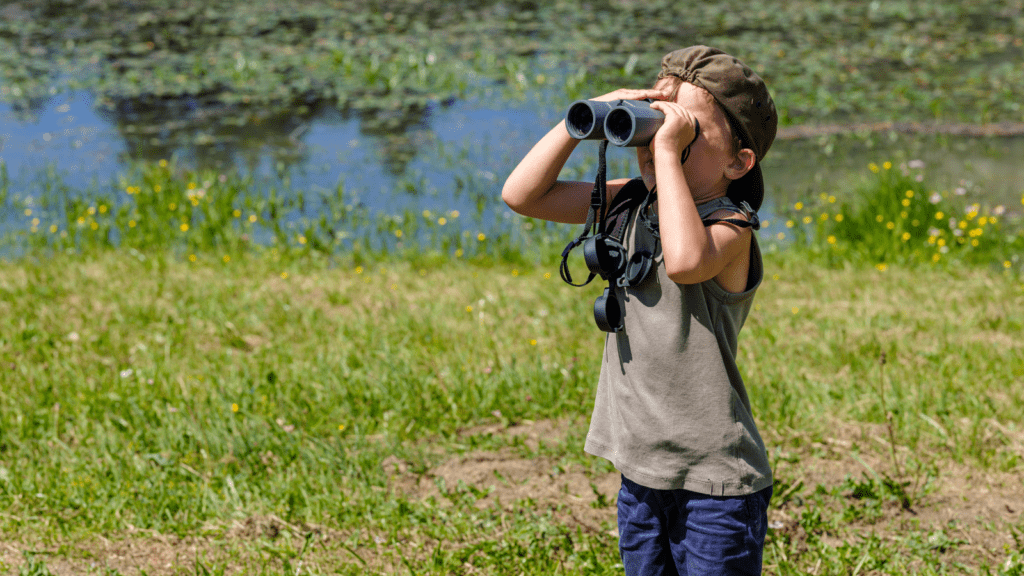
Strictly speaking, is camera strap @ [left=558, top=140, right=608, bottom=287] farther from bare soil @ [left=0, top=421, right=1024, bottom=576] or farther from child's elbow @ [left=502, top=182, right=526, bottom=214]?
bare soil @ [left=0, top=421, right=1024, bottom=576]

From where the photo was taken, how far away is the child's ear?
188 cm

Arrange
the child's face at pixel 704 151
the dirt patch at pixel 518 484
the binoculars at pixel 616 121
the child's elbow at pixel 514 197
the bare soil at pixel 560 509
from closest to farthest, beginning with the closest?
1. the binoculars at pixel 616 121
2. the child's face at pixel 704 151
3. the child's elbow at pixel 514 197
4. the bare soil at pixel 560 509
5. the dirt patch at pixel 518 484

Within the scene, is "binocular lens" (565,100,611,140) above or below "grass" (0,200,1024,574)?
above

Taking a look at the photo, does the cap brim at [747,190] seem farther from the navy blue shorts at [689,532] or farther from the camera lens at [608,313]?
the navy blue shorts at [689,532]

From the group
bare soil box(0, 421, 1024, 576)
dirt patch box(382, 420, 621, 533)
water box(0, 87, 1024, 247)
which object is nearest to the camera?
bare soil box(0, 421, 1024, 576)

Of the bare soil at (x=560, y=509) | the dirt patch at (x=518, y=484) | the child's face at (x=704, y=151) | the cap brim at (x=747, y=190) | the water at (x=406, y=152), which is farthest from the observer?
the water at (x=406, y=152)

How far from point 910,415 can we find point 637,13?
32.9ft

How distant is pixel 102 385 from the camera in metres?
3.80

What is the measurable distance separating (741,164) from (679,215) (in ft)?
0.78

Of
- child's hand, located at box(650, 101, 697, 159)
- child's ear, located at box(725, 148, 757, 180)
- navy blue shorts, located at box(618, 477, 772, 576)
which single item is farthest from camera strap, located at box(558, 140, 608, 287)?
navy blue shorts, located at box(618, 477, 772, 576)

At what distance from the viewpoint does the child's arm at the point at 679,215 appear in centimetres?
175

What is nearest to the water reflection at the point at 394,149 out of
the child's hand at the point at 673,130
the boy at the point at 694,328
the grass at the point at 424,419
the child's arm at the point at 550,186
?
the grass at the point at 424,419

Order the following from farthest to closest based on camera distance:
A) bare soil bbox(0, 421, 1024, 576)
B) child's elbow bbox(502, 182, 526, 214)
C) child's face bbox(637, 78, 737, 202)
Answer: bare soil bbox(0, 421, 1024, 576)
child's elbow bbox(502, 182, 526, 214)
child's face bbox(637, 78, 737, 202)

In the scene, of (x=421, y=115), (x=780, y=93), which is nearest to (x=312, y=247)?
(x=421, y=115)
